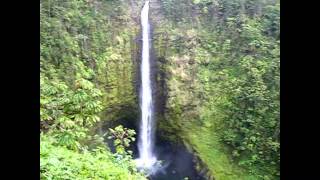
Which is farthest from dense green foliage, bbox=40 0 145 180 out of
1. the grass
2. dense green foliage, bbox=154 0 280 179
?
the grass

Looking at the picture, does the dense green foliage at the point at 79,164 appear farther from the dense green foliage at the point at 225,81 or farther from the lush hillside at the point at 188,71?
the dense green foliage at the point at 225,81

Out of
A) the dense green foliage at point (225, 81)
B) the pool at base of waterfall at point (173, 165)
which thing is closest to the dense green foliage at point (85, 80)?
the pool at base of waterfall at point (173, 165)

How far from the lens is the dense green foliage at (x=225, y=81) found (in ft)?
23.2

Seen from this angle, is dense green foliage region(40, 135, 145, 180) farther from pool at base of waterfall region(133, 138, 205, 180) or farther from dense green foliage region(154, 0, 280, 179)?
dense green foliage region(154, 0, 280, 179)

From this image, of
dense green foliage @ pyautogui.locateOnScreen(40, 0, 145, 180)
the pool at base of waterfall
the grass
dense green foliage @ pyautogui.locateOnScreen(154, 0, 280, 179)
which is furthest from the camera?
the pool at base of waterfall

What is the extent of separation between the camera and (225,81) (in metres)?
7.71

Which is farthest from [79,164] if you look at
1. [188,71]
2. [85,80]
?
[188,71]

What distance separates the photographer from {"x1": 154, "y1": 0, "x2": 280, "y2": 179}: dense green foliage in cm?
707

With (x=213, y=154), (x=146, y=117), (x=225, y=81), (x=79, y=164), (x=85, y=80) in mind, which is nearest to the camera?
(x=79, y=164)

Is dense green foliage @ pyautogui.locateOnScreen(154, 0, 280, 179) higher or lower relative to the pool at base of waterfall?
higher

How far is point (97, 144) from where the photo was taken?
673 cm

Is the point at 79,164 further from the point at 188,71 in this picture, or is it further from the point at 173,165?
the point at 188,71
